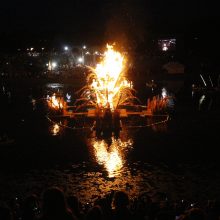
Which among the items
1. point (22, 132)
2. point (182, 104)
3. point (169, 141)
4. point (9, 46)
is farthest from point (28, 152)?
point (9, 46)

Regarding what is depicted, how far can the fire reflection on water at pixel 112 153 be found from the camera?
1802 centimetres

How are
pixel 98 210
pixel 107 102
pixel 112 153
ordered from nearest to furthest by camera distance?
1. pixel 98 210
2. pixel 112 153
3. pixel 107 102

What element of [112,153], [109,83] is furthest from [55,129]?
[112,153]

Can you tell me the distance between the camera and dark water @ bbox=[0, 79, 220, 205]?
1555 centimetres

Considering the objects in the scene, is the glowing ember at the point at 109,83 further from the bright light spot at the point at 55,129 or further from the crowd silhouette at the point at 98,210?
the crowd silhouette at the point at 98,210

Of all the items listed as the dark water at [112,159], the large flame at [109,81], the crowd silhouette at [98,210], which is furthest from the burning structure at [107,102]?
the crowd silhouette at [98,210]

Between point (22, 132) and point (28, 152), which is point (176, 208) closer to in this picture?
point (28, 152)

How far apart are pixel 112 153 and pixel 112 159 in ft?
3.57

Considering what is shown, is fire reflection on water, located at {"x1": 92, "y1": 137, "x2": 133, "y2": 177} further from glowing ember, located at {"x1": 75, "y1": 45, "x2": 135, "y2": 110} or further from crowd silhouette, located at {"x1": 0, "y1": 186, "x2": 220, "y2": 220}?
crowd silhouette, located at {"x1": 0, "y1": 186, "x2": 220, "y2": 220}

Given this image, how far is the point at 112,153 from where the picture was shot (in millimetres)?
20531

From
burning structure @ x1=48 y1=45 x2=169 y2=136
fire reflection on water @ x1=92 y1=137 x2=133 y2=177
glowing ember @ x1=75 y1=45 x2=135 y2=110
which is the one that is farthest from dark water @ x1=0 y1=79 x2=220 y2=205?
glowing ember @ x1=75 y1=45 x2=135 y2=110

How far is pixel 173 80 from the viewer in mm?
66375

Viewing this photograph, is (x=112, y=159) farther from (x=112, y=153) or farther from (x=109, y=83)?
(x=109, y=83)

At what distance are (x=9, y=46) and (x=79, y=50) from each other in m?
20.8
